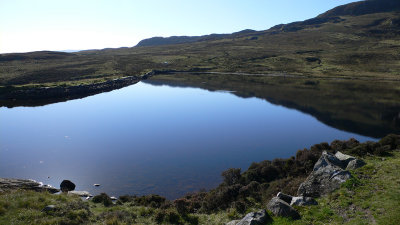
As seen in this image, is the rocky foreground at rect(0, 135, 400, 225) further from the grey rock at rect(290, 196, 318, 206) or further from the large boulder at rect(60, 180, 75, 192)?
the large boulder at rect(60, 180, 75, 192)

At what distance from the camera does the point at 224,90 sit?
81500 millimetres

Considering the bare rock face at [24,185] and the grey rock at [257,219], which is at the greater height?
the grey rock at [257,219]

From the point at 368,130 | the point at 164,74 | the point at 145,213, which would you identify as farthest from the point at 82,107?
the point at 164,74

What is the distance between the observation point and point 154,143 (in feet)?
119

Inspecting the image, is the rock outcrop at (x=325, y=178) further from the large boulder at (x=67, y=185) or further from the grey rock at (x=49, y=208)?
the large boulder at (x=67, y=185)

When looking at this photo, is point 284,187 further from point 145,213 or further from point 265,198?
point 145,213

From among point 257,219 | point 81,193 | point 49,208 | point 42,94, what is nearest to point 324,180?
point 257,219

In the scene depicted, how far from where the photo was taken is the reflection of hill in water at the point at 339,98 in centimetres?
4522

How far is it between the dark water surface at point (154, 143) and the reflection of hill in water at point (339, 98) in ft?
14.6

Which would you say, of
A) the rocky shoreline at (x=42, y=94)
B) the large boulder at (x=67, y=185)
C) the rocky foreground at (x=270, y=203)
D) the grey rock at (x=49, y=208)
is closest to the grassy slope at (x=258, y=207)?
the rocky foreground at (x=270, y=203)

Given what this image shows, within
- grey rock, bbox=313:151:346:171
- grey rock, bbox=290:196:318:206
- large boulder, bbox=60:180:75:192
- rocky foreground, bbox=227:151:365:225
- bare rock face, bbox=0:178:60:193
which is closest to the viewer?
rocky foreground, bbox=227:151:365:225

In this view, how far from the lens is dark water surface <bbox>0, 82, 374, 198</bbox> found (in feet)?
86.1

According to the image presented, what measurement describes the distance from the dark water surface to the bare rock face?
171 cm

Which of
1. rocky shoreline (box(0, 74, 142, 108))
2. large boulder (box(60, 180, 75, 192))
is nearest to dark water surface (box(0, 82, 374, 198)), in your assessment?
large boulder (box(60, 180, 75, 192))
